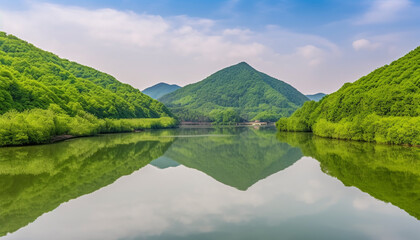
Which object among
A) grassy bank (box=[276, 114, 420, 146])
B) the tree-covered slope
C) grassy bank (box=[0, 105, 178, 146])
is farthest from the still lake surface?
the tree-covered slope

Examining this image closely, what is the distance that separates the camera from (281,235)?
10742mm

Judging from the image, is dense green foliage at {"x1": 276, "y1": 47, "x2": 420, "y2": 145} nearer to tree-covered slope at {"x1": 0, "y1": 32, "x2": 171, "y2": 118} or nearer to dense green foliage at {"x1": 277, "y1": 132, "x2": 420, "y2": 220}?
dense green foliage at {"x1": 277, "y1": 132, "x2": 420, "y2": 220}

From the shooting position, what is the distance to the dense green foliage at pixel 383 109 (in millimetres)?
41750

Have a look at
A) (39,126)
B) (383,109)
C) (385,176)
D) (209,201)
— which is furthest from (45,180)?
(383,109)

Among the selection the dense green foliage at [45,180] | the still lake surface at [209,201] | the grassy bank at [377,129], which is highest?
the grassy bank at [377,129]

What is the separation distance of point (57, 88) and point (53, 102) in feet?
54.0

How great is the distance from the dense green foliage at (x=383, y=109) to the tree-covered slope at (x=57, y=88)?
189 feet

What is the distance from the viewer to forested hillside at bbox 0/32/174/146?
43031 millimetres

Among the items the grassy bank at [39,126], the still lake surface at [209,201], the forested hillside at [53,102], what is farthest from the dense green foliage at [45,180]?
the forested hillside at [53,102]

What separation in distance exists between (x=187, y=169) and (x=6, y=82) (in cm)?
4934

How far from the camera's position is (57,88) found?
83.7 meters

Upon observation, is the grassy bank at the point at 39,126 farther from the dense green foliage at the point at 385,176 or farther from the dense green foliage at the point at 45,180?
the dense green foliage at the point at 385,176

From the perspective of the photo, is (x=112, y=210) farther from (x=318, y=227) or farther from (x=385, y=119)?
(x=385, y=119)

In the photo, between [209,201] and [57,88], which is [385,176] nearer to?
[209,201]
